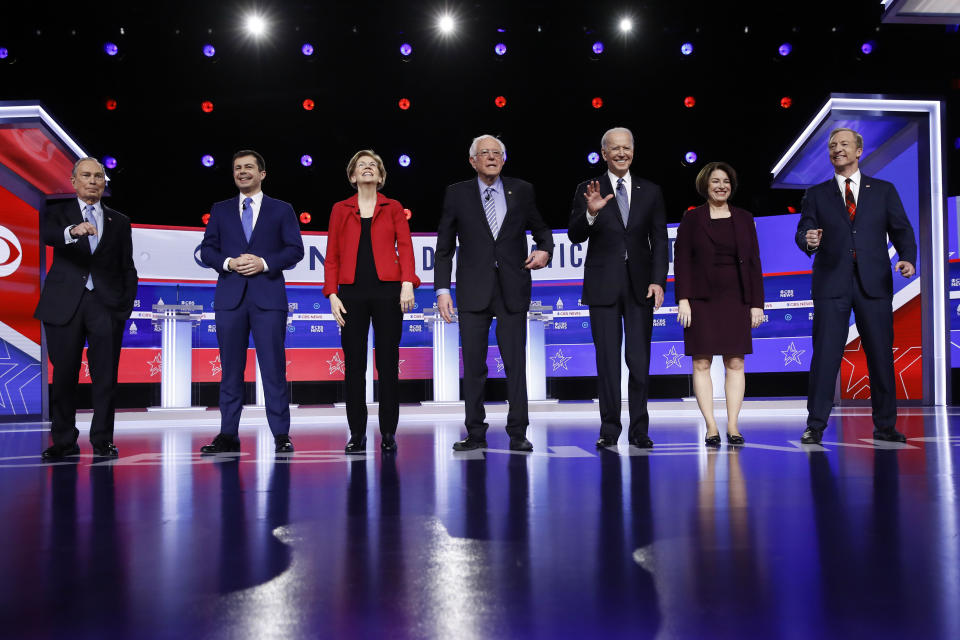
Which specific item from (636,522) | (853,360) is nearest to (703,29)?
(853,360)

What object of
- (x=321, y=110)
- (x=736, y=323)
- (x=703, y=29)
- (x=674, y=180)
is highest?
(x=703, y=29)

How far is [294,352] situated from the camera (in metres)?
7.99

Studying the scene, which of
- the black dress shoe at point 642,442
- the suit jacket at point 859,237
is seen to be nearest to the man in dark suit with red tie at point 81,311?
the black dress shoe at point 642,442

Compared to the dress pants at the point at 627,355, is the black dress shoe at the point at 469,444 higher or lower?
lower

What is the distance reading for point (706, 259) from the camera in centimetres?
347

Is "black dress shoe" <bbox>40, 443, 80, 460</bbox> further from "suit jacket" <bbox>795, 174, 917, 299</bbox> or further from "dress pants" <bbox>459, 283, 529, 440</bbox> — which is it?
"suit jacket" <bbox>795, 174, 917, 299</bbox>

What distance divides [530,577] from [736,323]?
2504 millimetres

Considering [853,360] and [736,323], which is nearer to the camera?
[736,323]

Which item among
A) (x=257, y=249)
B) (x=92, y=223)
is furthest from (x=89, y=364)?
(x=257, y=249)

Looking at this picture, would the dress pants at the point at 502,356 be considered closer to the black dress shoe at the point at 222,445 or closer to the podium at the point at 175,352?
the black dress shoe at the point at 222,445

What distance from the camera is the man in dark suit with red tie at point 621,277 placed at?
337cm

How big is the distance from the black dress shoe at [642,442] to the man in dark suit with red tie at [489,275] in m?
0.49

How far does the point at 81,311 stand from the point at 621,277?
8.05 ft

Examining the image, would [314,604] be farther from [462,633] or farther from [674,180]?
[674,180]
